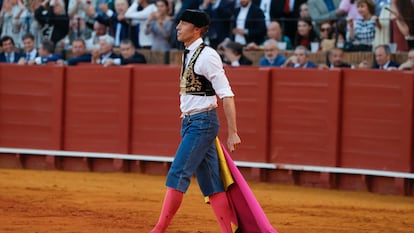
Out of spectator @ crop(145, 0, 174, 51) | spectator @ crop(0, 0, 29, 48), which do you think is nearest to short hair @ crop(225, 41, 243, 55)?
spectator @ crop(145, 0, 174, 51)

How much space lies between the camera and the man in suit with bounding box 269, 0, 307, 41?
13.7 meters

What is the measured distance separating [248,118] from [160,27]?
2653 millimetres

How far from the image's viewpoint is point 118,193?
11008 mm

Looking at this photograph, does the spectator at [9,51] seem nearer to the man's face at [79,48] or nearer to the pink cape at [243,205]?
the man's face at [79,48]

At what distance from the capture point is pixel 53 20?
15938 mm

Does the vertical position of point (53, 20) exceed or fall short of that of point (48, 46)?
it exceeds it

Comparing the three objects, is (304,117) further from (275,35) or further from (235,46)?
(275,35)

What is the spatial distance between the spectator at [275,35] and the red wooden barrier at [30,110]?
2.59 metres

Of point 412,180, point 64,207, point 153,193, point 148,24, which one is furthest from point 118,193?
point 148,24

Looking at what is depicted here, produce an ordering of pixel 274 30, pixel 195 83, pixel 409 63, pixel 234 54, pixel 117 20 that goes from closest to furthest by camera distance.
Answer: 1. pixel 195 83
2. pixel 409 63
3. pixel 234 54
4. pixel 274 30
5. pixel 117 20

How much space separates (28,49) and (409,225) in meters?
7.95

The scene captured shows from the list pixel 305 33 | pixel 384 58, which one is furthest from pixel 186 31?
pixel 305 33

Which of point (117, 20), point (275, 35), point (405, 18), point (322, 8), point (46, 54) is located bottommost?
point (46, 54)

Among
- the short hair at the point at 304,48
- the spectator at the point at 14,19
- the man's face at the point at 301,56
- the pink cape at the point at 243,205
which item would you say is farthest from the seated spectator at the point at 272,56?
the pink cape at the point at 243,205
